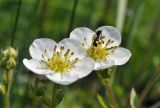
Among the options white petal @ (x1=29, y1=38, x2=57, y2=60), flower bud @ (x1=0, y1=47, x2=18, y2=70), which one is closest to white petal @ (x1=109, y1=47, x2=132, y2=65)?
white petal @ (x1=29, y1=38, x2=57, y2=60)

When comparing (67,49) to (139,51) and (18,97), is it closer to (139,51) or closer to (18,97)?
(18,97)

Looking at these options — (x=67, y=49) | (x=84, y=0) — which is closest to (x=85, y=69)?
(x=67, y=49)

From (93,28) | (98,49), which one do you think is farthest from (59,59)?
(93,28)

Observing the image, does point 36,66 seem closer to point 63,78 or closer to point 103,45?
point 63,78

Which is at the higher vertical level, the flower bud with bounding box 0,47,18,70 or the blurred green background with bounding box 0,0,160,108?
the flower bud with bounding box 0,47,18,70

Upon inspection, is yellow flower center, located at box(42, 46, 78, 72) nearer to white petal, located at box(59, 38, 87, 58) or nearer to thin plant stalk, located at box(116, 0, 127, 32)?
white petal, located at box(59, 38, 87, 58)

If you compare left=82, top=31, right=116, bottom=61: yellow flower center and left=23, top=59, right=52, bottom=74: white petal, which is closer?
left=23, top=59, right=52, bottom=74: white petal
